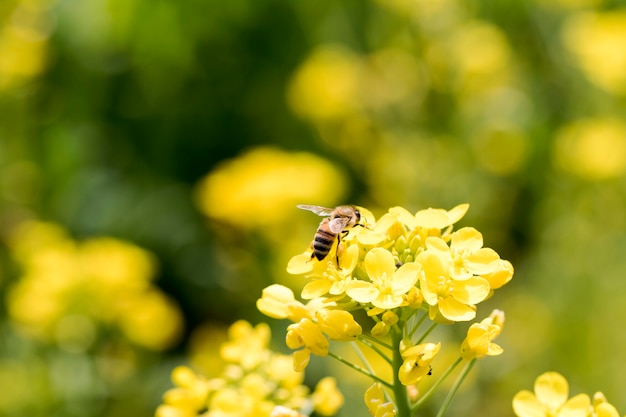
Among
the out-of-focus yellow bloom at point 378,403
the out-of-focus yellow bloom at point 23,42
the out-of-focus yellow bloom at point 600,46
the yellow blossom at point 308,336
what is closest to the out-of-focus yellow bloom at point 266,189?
the out-of-focus yellow bloom at point 23,42

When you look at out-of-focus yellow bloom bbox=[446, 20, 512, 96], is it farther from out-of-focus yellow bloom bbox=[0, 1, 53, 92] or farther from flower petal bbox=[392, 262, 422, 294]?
flower petal bbox=[392, 262, 422, 294]

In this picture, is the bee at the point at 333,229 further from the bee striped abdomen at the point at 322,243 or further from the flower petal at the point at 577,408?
the flower petal at the point at 577,408

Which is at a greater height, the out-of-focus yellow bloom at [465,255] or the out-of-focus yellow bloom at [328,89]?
the out-of-focus yellow bloom at [328,89]

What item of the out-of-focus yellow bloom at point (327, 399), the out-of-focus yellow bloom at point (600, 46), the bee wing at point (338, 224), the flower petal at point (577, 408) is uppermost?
the out-of-focus yellow bloom at point (600, 46)

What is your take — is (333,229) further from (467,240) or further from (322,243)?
(467,240)

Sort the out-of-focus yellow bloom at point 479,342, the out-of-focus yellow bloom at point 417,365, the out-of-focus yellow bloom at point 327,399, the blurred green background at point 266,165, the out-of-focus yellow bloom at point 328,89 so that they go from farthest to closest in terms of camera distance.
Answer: the out-of-focus yellow bloom at point 328,89, the blurred green background at point 266,165, the out-of-focus yellow bloom at point 327,399, the out-of-focus yellow bloom at point 479,342, the out-of-focus yellow bloom at point 417,365

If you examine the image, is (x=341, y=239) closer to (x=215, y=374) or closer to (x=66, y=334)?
(x=66, y=334)

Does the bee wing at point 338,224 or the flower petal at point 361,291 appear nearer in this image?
the flower petal at point 361,291

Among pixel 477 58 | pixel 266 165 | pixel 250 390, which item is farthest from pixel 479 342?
pixel 477 58
